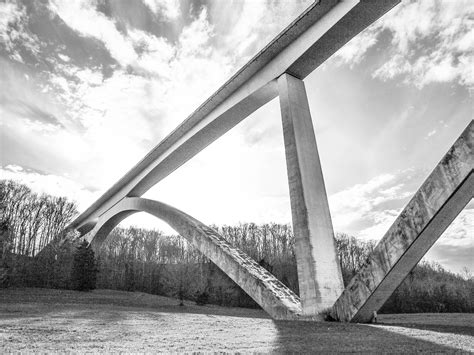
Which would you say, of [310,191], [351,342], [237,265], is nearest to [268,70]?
[310,191]

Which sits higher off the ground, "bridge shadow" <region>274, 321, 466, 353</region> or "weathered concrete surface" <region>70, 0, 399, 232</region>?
"weathered concrete surface" <region>70, 0, 399, 232</region>

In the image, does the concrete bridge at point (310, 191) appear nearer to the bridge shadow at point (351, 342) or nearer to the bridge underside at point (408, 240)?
the bridge underside at point (408, 240)

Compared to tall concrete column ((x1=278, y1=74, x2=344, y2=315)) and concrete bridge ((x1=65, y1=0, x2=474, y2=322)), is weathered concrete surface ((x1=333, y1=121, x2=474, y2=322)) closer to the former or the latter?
concrete bridge ((x1=65, y1=0, x2=474, y2=322))

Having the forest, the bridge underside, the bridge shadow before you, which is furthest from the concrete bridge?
the forest

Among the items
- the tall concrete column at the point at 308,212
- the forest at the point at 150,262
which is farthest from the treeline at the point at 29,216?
the tall concrete column at the point at 308,212

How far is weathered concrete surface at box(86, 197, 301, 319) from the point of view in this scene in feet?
35.9

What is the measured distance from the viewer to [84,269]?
93.6 ft

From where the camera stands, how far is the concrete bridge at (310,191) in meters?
6.79

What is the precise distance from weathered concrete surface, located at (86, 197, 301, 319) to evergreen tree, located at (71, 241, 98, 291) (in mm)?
11128

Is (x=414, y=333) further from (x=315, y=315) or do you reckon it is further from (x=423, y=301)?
(x=423, y=301)

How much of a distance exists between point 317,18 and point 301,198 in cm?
610

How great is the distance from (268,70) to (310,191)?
5.52 metres

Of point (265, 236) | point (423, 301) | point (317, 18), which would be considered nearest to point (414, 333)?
point (317, 18)

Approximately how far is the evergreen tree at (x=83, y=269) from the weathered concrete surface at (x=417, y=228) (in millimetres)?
26296
